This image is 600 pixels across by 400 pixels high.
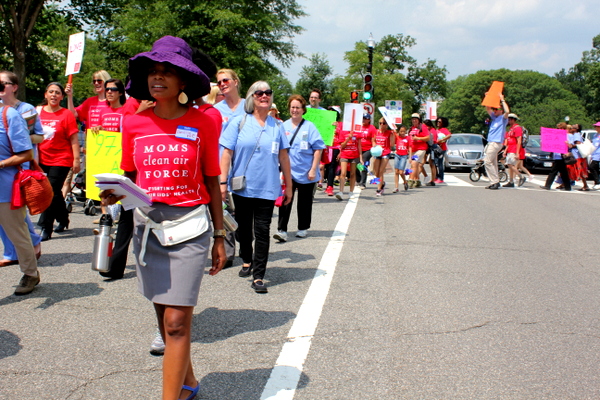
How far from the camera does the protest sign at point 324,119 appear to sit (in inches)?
448

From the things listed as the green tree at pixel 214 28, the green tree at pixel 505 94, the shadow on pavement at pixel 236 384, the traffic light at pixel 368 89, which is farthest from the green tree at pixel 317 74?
the shadow on pavement at pixel 236 384

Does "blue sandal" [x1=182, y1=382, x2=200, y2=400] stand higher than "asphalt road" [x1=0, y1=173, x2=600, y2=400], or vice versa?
"blue sandal" [x1=182, y1=382, x2=200, y2=400]

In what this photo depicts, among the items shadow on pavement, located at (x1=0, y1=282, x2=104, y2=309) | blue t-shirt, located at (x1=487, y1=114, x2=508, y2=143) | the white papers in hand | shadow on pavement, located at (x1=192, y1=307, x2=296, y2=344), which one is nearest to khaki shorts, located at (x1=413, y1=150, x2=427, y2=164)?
blue t-shirt, located at (x1=487, y1=114, x2=508, y2=143)

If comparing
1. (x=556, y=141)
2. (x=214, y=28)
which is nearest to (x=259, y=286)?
(x=556, y=141)

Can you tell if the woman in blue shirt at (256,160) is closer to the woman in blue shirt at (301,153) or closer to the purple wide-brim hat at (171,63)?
the woman in blue shirt at (301,153)

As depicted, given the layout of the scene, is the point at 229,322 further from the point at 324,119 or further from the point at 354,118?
the point at 354,118

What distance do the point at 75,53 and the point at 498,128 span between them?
1019 centimetres

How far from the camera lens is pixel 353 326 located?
446cm

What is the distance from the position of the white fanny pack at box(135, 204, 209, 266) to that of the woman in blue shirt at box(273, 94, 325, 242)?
4707 mm

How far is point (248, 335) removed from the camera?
13.8ft

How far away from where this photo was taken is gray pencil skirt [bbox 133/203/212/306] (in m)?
2.87

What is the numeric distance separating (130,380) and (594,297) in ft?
13.6

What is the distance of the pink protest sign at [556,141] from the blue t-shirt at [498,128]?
6.73 ft

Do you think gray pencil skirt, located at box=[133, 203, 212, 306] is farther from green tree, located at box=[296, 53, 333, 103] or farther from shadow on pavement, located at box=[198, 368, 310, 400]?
green tree, located at box=[296, 53, 333, 103]
